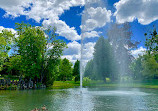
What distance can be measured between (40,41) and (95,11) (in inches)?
685

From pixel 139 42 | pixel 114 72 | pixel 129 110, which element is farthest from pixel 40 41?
pixel 129 110

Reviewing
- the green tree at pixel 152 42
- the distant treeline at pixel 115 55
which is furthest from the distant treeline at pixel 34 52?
the green tree at pixel 152 42

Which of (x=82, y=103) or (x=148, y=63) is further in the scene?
(x=148, y=63)

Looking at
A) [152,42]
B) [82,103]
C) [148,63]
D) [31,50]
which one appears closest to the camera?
[82,103]

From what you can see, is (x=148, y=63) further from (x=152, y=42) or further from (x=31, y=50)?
(x=31, y=50)

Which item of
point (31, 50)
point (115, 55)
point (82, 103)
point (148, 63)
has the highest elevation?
point (31, 50)

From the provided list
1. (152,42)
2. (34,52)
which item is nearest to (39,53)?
(34,52)

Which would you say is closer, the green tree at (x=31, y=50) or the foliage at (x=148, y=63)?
the foliage at (x=148, y=63)

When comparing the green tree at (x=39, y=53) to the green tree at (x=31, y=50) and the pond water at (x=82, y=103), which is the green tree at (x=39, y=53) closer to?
the green tree at (x=31, y=50)

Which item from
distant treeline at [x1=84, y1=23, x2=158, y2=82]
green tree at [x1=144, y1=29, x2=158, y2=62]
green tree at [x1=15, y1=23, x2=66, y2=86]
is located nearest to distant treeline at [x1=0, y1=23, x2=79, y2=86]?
green tree at [x1=15, y1=23, x2=66, y2=86]

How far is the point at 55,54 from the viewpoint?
44344 mm

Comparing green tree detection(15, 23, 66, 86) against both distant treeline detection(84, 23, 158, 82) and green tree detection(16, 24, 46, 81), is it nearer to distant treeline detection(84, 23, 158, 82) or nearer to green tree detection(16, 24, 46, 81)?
green tree detection(16, 24, 46, 81)

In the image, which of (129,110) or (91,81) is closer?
(129,110)

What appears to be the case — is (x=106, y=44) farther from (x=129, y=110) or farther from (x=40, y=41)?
(x=129, y=110)
